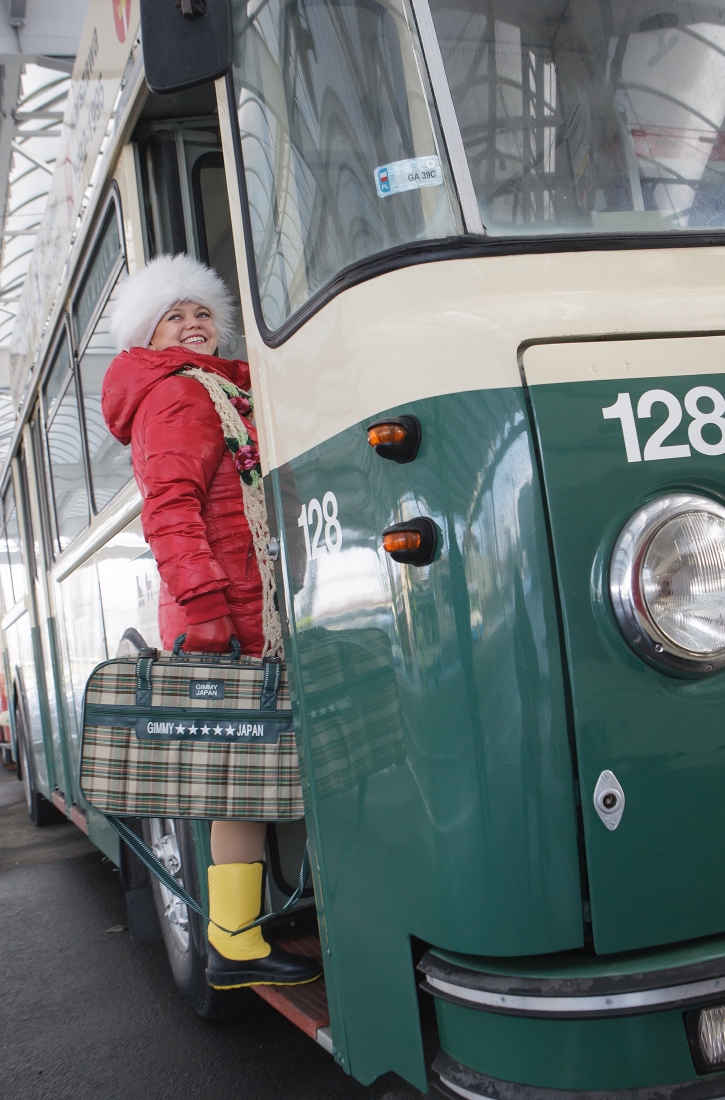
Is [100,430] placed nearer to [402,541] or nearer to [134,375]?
[134,375]

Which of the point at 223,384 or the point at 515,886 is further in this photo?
the point at 223,384

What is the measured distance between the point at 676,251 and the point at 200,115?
1.87 meters

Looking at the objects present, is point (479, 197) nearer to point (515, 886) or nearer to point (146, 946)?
point (515, 886)

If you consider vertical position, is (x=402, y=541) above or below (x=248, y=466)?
below

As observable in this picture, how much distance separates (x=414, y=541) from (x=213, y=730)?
3.53ft

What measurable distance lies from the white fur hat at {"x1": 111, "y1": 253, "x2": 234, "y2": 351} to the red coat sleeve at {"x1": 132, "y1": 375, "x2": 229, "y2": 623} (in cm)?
29

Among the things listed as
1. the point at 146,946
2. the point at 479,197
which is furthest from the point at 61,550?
the point at 479,197

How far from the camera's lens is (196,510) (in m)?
2.71

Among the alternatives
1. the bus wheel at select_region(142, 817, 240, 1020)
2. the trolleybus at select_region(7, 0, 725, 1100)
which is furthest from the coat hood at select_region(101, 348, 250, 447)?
the bus wheel at select_region(142, 817, 240, 1020)

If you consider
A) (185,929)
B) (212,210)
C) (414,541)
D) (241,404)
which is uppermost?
(212,210)

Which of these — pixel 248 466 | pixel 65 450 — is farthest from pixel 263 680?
pixel 65 450

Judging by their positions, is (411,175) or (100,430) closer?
(411,175)

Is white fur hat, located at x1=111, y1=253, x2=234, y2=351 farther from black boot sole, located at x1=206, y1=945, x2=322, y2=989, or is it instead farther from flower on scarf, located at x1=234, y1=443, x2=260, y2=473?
black boot sole, located at x1=206, y1=945, x2=322, y2=989

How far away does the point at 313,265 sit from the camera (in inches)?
79.4
